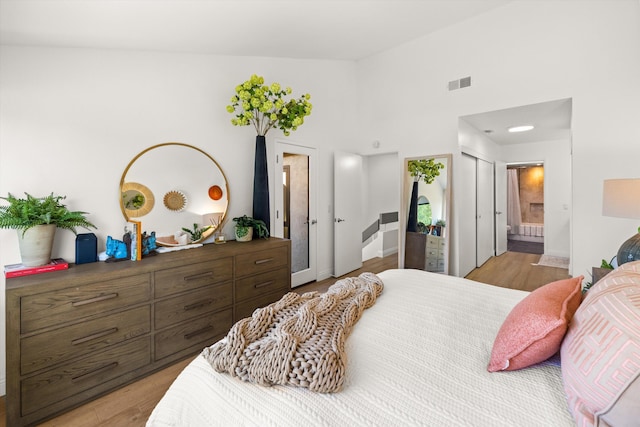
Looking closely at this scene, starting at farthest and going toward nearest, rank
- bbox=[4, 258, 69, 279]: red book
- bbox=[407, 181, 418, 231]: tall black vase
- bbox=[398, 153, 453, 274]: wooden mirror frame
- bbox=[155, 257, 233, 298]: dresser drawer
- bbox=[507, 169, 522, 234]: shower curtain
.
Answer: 1. bbox=[507, 169, 522, 234]: shower curtain
2. bbox=[407, 181, 418, 231]: tall black vase
3. bbox=[398, 153, 453, 274]: wooden mirror frame
4. bbox=[155, 257, 233, 298]: dresser drawer
5. bbox=[4, 258, 69, 279]: red book

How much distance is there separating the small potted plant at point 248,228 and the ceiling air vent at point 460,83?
2.85 m

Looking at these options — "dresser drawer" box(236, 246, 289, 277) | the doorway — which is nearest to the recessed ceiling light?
the doorway

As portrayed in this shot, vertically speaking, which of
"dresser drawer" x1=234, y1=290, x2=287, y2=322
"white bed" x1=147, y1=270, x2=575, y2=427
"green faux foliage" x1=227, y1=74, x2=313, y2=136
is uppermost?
"green faux foliage" x1=227, y1=74, x2=313, y2=136

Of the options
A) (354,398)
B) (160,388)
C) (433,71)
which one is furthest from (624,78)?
(160,388)

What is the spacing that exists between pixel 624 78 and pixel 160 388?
4.58 meters

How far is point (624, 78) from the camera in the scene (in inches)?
105

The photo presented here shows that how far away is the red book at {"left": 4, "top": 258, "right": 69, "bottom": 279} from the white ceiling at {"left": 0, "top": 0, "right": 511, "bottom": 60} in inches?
55.4

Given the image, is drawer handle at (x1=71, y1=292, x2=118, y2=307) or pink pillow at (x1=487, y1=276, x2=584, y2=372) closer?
pink pillow at (x1=487, y1=276, x2=584, y2=372)

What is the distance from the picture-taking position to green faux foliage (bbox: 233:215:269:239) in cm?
287

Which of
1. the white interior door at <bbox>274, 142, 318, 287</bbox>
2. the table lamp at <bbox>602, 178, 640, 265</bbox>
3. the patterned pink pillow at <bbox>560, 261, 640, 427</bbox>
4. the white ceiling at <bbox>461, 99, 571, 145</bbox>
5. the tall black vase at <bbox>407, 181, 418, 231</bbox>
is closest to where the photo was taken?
the patterned pink pillow at <bbox>560, 261, 640, 427</bbox>

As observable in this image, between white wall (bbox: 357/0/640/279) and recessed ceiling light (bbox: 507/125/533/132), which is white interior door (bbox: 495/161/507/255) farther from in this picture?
white wall (bbox: 357/0/640/279)

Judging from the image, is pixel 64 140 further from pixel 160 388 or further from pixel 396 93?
pixel 396 93

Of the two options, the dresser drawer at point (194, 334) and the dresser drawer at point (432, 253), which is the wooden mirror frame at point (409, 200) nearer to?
the dresser drawer at point (432, 253)

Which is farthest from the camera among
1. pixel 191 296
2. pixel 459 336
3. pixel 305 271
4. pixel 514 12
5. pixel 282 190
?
pixel 305 271
